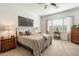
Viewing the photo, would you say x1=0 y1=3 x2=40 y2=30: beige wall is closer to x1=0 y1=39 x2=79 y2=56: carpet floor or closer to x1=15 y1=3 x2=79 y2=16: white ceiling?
x1=15 y1=3 x2=79 y2=16: white ceiling

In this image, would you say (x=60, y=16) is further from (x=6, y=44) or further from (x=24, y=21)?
(x=6, y=44)

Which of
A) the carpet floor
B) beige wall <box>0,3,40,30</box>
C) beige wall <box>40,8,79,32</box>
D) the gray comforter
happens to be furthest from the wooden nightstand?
beige wall <box>40,8,79,32</box>

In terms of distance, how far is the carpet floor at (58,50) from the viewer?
1.96 metres

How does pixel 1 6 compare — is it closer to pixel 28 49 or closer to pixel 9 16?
pixel 9 16

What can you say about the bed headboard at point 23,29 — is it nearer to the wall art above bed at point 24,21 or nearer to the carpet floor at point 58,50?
the wall art above bed at point 24,21

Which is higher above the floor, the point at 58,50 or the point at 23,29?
the point at 23,29

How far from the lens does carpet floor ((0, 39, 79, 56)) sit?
6.44 feet

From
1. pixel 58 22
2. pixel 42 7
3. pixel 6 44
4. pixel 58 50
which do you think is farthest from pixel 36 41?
pixel 6 44

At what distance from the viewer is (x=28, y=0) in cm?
195

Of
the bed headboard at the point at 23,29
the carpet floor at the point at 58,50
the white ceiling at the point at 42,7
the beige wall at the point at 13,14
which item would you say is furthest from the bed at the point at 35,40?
the white ceiling at the point at 42,7

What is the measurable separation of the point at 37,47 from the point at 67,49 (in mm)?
724

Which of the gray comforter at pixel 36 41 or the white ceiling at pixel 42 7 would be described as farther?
the gray comforter at pixel 36 41

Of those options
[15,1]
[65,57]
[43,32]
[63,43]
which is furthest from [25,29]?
[65,57]

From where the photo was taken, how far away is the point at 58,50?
2.03m
